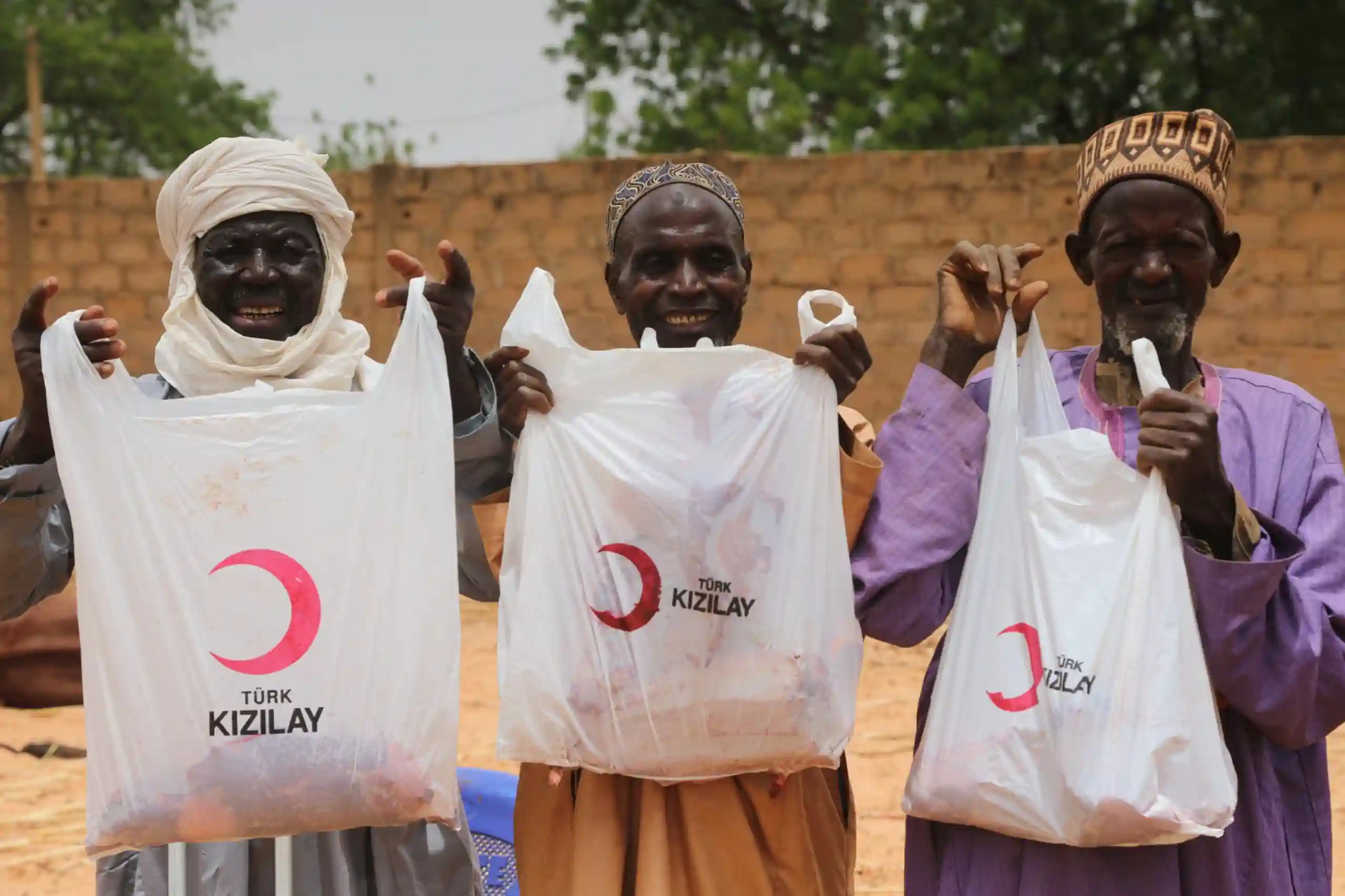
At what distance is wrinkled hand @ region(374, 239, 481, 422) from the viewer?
2365 mm

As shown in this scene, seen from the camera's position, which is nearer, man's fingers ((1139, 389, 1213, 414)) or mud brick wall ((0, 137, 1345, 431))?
man's fingers ((1139, 389, 1213, 414))

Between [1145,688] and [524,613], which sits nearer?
[1145,688]

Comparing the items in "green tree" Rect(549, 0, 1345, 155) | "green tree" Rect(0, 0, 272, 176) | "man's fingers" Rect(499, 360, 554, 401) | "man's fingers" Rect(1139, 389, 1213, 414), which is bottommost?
"man's fingers" Rect(1139, 389, 1213, 414)

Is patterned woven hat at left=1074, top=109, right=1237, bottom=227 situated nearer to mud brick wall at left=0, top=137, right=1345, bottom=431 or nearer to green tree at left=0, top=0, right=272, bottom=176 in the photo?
mud brick wall at left=0, top=137, right=1345, bottom=431

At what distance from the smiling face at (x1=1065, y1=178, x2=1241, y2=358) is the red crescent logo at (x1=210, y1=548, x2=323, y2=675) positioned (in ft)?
4.39

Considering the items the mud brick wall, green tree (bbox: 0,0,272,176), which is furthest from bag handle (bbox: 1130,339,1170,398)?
green tree (bbox: 0,0,272,176)

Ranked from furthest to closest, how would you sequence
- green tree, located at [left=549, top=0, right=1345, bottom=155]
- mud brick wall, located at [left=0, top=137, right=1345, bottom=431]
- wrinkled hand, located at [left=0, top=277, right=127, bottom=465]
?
green tree, located at [left=549, top=0, right=1345, bottom=155] < mud brick wall, located at [left=0, top=137, right=1345, bottom=431] < wrinkled hand, located at [left=0, top=277, right=127, bottom=465]

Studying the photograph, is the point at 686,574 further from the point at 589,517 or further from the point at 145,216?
the point at 145,216

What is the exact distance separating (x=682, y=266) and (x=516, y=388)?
0.36m

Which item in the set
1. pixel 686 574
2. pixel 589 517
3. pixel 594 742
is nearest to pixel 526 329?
pixel 589 517

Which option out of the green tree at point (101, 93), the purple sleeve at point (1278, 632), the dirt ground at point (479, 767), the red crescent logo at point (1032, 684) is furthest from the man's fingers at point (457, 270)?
the green tree at point (101, 93)

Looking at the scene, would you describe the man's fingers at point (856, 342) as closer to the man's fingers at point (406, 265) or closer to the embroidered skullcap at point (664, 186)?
the embroidered skullcap at point (664, 186)

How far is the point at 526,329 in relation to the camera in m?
2.43

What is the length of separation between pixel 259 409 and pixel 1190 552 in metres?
1.40
